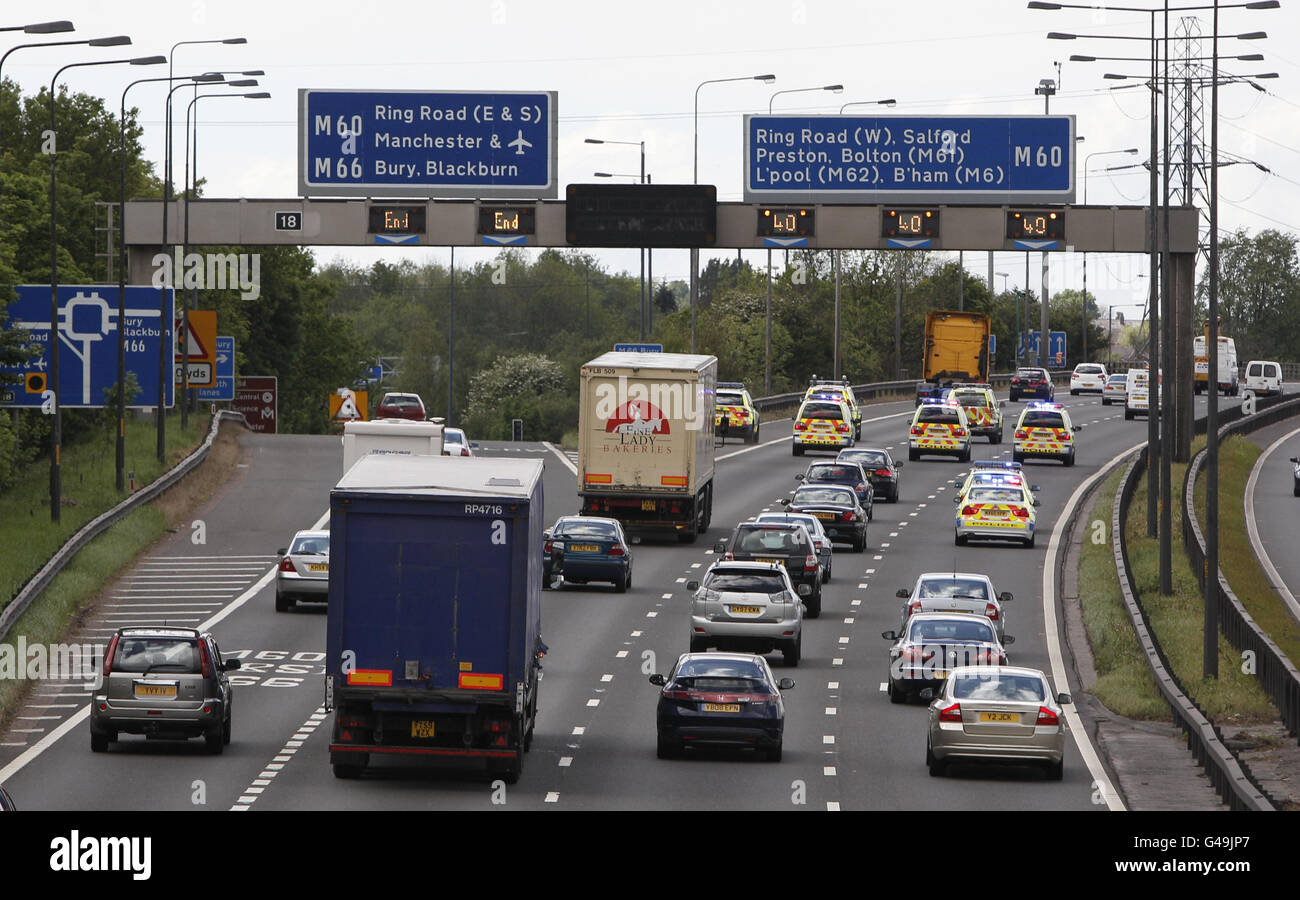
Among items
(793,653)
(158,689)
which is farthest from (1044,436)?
(158,689)

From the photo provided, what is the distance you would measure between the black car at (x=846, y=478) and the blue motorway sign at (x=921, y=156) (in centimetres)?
668

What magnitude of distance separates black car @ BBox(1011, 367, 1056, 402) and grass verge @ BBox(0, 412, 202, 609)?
4400cm

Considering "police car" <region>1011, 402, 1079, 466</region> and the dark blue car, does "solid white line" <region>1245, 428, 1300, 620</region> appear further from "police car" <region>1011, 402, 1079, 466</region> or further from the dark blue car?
the dark blue car

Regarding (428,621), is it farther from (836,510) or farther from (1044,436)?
(1044,436)

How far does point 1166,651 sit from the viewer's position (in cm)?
3656

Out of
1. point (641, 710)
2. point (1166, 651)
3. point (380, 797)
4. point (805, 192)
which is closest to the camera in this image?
point (380, 797)

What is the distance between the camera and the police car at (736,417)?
7700 cm

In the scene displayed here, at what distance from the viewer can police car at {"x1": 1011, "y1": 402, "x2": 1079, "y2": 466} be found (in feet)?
226

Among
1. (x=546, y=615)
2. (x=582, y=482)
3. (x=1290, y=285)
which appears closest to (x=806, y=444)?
(x=582, y=482)

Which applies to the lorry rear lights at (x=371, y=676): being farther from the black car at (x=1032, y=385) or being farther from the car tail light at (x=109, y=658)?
the black car at (x=1032, y=385)

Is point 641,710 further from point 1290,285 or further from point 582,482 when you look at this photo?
point 1290,285

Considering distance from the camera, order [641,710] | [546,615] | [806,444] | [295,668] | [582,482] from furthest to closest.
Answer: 1. [806,444]
2. [582,482]
3. [546,615]
4. [295,668]
5. [641,710]

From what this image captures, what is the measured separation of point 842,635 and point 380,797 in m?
16.7

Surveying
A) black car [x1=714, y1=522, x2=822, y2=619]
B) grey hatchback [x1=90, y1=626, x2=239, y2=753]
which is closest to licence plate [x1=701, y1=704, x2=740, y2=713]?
grey hatchback [x1=90, y1=626, x2=239, y2=753]
